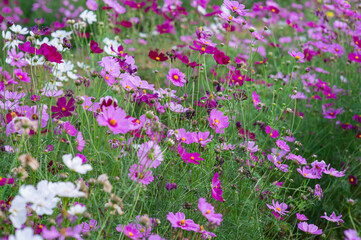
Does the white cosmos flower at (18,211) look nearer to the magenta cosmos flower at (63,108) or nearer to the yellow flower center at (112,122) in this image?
the yellow flower center at (112,122)

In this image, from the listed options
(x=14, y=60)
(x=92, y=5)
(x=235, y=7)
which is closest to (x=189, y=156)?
(x=235, y=7)

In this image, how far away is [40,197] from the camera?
107 cm

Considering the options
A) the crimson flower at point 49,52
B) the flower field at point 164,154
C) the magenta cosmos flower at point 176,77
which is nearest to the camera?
the flower field at point 164,154

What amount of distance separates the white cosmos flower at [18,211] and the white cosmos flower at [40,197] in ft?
0.06

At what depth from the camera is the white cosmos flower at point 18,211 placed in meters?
1.04

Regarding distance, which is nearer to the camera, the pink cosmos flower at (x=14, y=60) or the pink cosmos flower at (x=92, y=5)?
the pink cosmos flower at (x=14, y=60)

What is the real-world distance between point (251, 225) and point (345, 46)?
6.78 ft

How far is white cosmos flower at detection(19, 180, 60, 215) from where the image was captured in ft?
3.42

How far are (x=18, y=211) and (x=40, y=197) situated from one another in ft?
0.25

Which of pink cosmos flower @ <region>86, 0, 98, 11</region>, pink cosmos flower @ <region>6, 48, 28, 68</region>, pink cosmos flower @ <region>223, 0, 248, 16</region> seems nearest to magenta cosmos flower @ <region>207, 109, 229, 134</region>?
pink cosmos flower @ <region>223, 0, 248, 16</region>

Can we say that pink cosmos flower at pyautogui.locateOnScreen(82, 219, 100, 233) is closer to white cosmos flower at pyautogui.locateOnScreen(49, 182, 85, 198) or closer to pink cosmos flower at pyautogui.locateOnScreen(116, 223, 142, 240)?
pink cosmos flower at pyautogui.locateOnScreen(116, 223, 142, 240)

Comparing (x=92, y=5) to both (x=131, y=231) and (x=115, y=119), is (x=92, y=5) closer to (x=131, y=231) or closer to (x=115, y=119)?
(x=115, y=119)

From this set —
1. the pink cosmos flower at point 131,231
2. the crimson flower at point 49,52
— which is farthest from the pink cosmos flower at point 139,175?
the crimson flower at point 49,52

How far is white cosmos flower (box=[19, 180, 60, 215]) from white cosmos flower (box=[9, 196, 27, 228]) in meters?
0.02
